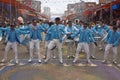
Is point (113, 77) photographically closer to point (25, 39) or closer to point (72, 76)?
point (72, 76)

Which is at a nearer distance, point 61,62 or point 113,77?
point 113,77

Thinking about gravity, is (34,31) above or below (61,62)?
above

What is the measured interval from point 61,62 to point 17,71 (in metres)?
2.68

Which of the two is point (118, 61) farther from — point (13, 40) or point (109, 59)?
point (13, 40)

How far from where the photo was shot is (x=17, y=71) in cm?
1209

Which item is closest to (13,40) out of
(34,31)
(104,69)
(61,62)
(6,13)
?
(34,31)

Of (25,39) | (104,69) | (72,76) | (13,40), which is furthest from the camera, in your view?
(25,39)

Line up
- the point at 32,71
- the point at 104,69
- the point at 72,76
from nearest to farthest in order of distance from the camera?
the point at 72,76, the point at 32,71, the point at 104,69

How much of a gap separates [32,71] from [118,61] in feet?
15.7

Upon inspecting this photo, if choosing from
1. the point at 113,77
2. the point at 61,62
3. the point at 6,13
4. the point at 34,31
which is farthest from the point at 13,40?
the point at 6,13

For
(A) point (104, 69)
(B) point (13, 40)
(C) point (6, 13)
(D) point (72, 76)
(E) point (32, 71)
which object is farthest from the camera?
(C) point (6, 13)

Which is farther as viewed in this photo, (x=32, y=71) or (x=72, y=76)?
(x=32, y=71)

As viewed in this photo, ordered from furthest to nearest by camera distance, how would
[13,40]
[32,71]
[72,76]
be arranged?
1. [13,40]
2. [32,71]
3. [72,76]

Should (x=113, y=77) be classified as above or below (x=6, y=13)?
below
